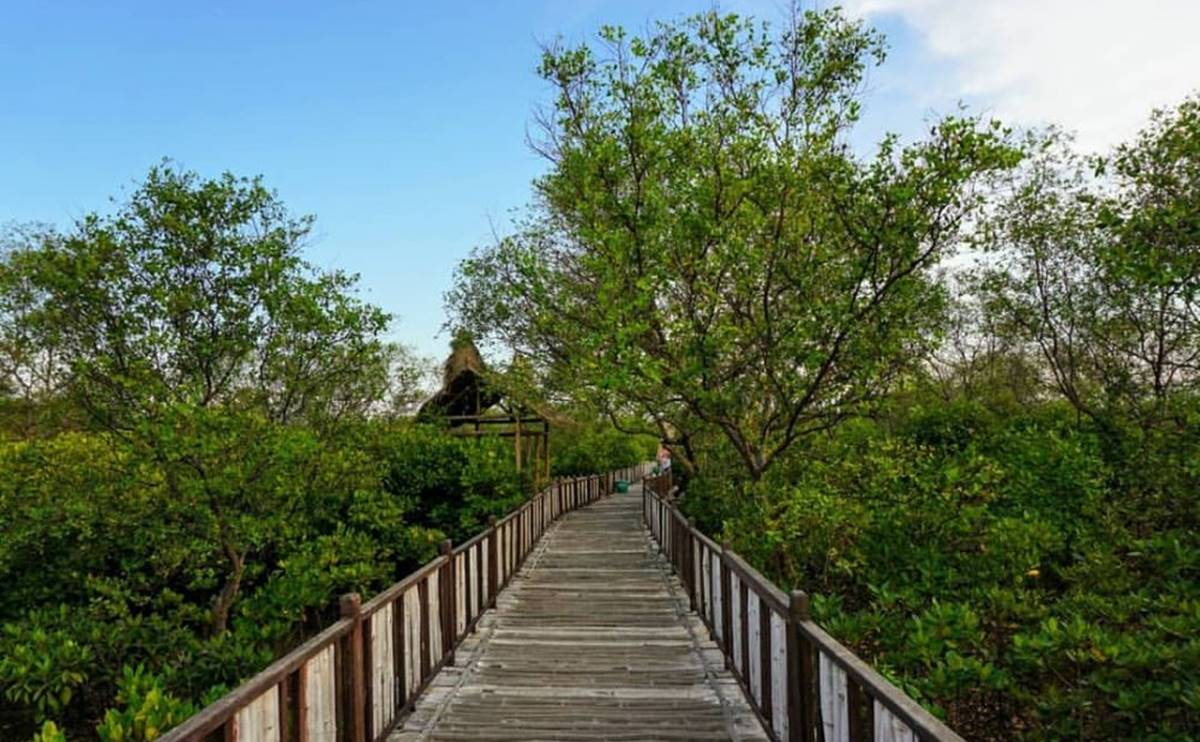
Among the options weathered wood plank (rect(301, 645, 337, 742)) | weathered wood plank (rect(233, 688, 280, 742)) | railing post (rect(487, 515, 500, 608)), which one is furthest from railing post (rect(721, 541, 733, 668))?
weathered wood plank (rect(233, 688, 280, 742))

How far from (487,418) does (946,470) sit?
1647 cm

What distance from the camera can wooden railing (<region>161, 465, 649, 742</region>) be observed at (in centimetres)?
275

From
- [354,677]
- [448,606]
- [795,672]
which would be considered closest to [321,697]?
[354,677]

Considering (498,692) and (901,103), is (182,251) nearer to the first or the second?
(498,692)

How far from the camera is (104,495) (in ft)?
29.0

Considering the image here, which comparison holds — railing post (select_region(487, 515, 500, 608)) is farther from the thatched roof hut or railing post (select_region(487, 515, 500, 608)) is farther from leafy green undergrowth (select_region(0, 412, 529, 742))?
the thatched roof hut

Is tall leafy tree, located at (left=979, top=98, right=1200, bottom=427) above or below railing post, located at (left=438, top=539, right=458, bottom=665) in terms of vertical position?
above

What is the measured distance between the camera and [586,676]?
18.8ft

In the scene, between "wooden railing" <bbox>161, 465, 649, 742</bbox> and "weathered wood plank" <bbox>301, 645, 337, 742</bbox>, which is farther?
"weathered wood plank" <bbox>301, 645, 337, 742</bbox>

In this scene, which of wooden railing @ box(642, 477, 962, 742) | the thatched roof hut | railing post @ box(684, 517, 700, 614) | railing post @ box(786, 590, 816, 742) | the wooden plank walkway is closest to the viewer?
wooden railing @ box(642, 477, 962, 742)

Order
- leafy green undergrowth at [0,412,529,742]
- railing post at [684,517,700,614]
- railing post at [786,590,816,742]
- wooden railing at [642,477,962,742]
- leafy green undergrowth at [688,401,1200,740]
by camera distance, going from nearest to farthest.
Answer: wooden railing at [642,477,962,742]
railing post at [786,590,816,742]
leafy green undergrowth at [688,401,1200,740]
leafy green undergrowth at [0,412,529,742]
railing post at [684,517,700,614]

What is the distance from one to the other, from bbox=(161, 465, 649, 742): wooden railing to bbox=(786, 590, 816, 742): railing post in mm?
2308

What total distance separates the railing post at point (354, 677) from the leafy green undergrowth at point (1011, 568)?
9.77ft

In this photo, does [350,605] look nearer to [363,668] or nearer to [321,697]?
[363,668]
